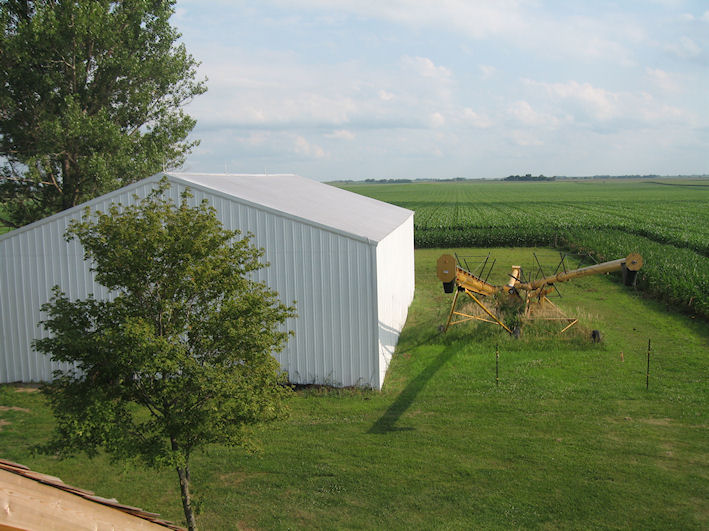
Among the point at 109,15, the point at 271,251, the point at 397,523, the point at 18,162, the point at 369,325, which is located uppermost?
the point at 109,15

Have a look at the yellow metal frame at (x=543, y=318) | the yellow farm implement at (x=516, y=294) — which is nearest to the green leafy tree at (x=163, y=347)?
the yellow farm implement at (x=516, y=294)

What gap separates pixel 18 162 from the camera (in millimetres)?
23484

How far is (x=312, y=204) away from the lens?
786 inches

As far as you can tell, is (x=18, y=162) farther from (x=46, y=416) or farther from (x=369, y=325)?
(x=369, y=325)

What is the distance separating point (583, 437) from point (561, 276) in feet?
24.7

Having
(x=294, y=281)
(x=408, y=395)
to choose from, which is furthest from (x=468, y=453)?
(x=294, y=281)

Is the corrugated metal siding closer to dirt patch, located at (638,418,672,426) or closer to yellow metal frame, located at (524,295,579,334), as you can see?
yellow metal frame, located at (524,295,579,334)

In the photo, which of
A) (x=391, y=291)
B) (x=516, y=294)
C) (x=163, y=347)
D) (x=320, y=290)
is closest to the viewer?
(x=163, y=347)

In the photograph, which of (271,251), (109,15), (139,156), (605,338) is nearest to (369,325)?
(271,251)

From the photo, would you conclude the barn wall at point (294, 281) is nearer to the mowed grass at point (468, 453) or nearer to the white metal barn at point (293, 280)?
the white metal barn at point (293, 280)

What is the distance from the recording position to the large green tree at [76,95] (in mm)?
21734

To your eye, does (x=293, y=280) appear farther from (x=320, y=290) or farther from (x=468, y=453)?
(x=468, y=453)

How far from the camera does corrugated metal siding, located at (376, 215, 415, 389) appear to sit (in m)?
15.4

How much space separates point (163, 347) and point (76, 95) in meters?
19.1
